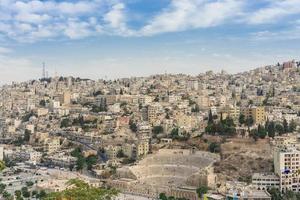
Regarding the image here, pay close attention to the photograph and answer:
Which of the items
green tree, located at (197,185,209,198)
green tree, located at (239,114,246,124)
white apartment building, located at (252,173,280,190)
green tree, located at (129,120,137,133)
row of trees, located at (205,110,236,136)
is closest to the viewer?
white apartment building, located at (252,173,280,190)

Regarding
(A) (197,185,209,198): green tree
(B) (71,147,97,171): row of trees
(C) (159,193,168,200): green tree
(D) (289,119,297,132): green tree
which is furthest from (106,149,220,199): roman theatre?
(D) (289,119,297,132): green tree

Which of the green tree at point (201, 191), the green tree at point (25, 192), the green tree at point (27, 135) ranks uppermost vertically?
the green tree at point (27, 135)

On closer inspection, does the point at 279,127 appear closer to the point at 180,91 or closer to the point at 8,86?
the point at 180,91

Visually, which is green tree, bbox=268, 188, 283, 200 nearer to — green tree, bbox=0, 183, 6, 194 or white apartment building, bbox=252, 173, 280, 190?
white apartment building, bbox=252, 173, 280, 190

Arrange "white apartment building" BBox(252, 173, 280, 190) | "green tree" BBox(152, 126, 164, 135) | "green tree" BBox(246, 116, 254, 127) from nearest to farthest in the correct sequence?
"white apartment building" BBox(252, 173, 280, 190) < "green tree" BBox(246, 116, 254, 127) < "green tree" BBox(152, 126, 164, 135)

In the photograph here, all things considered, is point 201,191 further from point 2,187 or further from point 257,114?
point 257,114

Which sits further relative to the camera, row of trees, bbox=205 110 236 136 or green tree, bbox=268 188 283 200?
row of trees, bbox=205 110 236 136

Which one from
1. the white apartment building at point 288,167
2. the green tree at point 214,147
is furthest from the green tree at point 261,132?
the white apartment building at point 288,167

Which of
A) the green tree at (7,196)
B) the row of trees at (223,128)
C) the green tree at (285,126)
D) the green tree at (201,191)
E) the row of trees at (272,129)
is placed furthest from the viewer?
the green tree at (285,126)

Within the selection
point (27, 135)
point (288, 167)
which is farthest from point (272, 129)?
point (27, 135)

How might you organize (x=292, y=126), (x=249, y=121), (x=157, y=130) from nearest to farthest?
(x=292, y=126), (x=249, y=121), (x=157, y=130)

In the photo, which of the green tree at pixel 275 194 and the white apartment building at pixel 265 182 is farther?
the white apartment building at pixel 265 182

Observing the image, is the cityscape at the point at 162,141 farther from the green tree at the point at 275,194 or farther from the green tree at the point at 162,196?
the green tree at the point at 162,196
